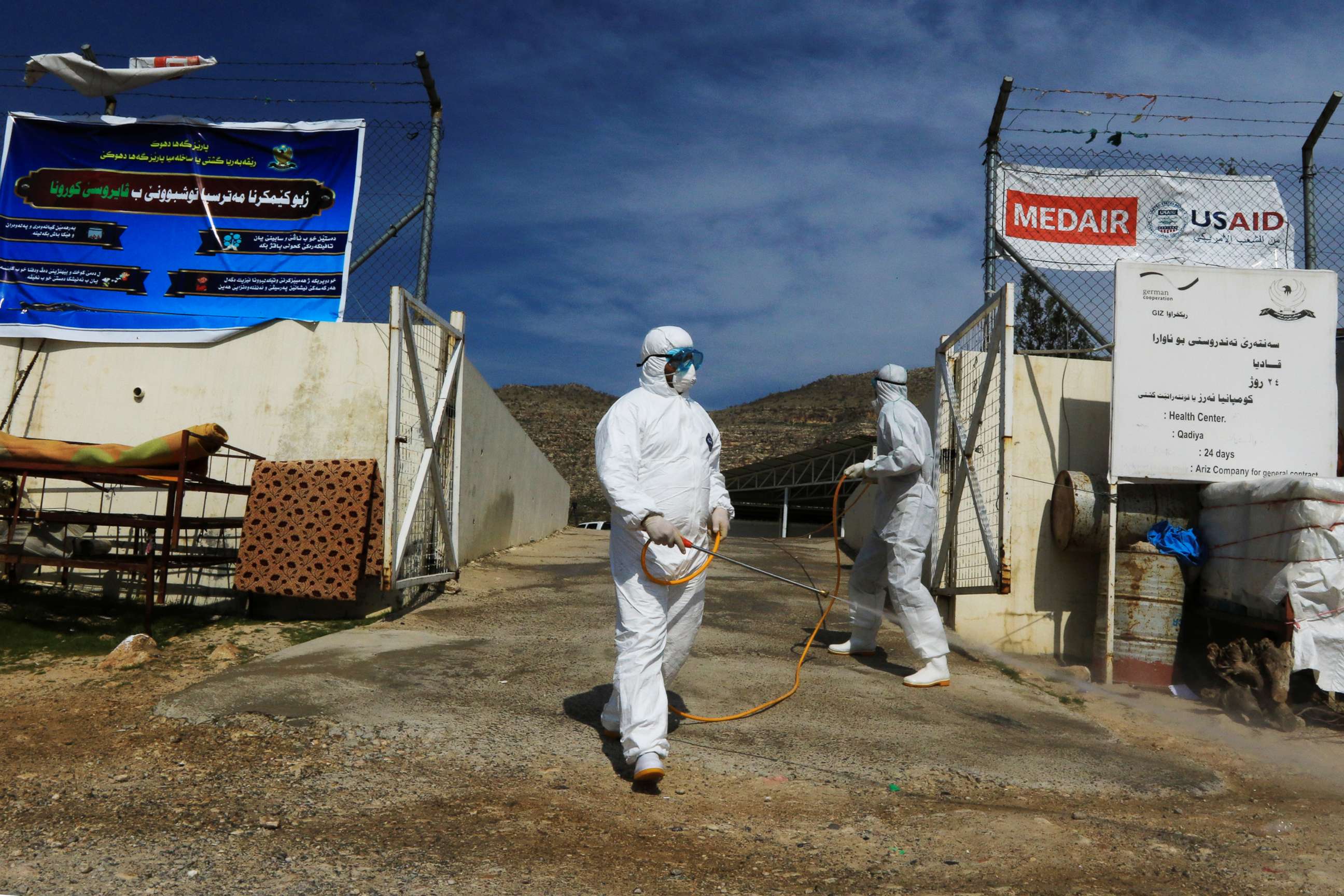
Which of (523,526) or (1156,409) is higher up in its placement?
(1156,409)

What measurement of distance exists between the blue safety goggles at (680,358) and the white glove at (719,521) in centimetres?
61

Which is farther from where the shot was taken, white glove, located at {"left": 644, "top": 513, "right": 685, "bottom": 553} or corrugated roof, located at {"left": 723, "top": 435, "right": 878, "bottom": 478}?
corrugated roof, located at {"left": 723, "top": 435, "right": 878, "bottom": 478}

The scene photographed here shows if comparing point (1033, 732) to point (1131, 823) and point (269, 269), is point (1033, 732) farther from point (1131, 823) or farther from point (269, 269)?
point (269, 269)

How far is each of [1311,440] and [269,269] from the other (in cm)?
758

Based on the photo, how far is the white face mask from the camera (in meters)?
3.89

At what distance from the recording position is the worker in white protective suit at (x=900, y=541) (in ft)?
16.8

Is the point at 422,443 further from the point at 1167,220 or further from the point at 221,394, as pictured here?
the point at 1167,220

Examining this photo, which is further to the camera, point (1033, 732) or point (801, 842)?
point (1033, 732)

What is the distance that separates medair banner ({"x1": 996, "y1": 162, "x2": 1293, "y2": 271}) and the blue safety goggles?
4392 mm

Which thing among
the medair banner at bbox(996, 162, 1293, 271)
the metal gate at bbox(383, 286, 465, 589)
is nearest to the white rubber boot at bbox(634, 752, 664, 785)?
the metal gate at bbox(383, 286, 465, 589)

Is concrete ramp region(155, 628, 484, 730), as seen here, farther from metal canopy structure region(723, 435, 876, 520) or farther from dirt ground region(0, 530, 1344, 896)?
metal canopy structure region(723, 435, 876, 520)

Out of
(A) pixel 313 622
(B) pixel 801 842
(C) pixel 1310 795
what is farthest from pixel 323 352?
(C) pixel 1310 795

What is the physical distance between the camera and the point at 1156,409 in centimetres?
619

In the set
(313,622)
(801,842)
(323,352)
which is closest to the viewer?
(801,842)
